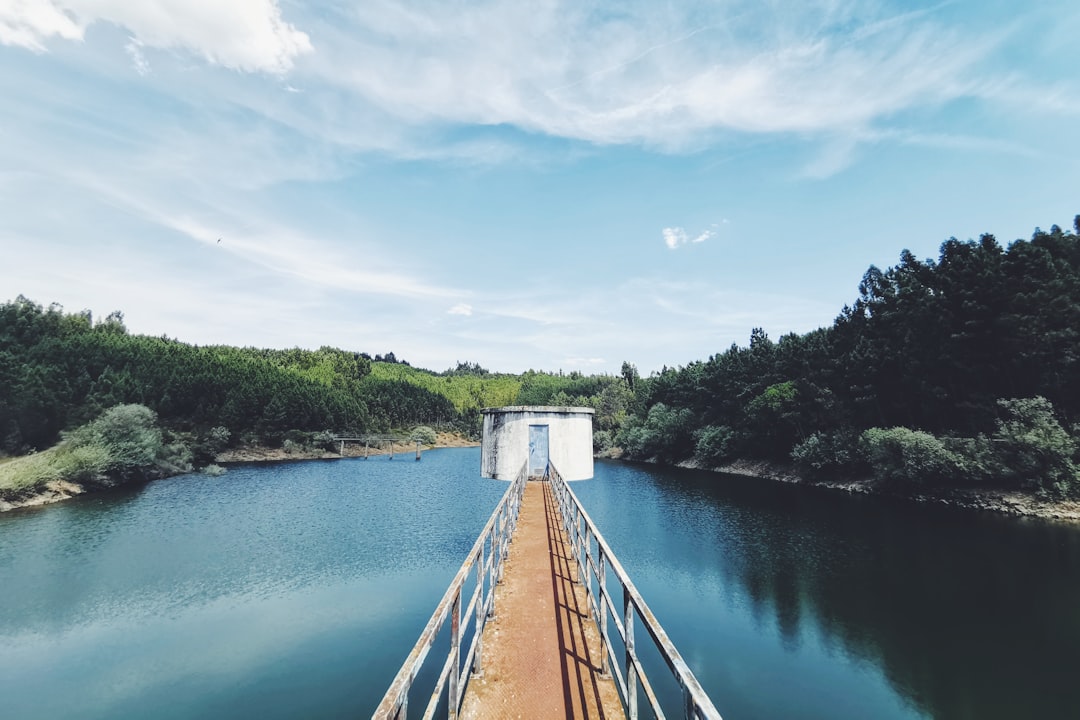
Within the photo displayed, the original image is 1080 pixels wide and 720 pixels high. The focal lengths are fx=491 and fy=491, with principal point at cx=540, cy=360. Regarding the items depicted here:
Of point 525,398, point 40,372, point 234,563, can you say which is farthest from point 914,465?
point 525,398

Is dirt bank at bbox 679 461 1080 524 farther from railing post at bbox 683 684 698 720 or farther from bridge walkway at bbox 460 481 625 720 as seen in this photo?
railing post at bbox 683 684 698 720

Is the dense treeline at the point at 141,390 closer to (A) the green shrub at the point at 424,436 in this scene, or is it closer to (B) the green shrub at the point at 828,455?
(A) the green shrub at the point at 424,436

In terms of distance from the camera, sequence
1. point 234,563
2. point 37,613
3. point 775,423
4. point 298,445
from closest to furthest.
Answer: point 37,613 < point 234,563 < point 775,423 < point 298,445

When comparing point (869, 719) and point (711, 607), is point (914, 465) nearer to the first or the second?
point (711, 607)

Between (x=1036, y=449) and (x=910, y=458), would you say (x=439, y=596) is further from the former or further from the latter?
(x=910, y=458)

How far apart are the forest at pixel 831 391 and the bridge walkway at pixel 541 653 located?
94.1 feet

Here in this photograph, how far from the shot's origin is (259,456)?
63688 mm

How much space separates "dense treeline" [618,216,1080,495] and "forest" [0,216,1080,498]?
104mm

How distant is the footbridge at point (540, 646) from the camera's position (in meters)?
3.89

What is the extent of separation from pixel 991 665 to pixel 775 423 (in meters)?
37.7

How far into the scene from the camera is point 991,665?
37.1ft

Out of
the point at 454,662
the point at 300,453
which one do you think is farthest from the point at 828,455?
the point at 300,453

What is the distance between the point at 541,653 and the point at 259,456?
225ft

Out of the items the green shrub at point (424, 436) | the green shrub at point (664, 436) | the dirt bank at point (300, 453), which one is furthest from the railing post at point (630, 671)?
the green shrub at point (424, 436)
